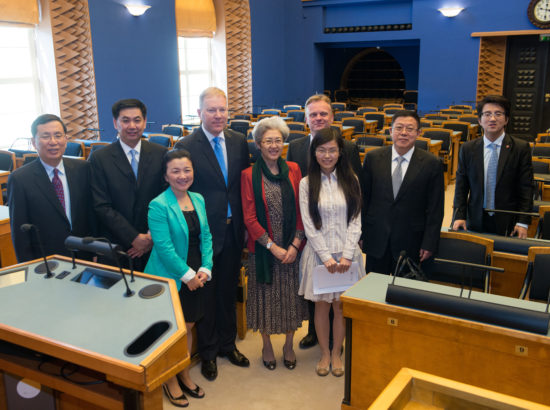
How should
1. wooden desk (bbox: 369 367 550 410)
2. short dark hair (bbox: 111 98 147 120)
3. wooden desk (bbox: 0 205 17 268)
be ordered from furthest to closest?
wooden desk (bbox: 0 205 17 268) → short dark hair (bbox: 111 98 147 120) → wooden desk (bbox: 369 367 550 410)

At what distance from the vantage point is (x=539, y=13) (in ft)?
43.4

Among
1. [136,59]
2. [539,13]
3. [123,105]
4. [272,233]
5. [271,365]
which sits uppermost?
[539,13]

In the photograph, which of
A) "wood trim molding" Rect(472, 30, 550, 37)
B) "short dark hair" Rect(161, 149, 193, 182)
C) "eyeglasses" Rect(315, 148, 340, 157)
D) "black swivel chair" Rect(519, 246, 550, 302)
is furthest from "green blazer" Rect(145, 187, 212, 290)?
"wood trim molding" Rect(472, 30, 550, 37)

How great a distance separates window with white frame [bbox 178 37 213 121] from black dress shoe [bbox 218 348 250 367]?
10118 millimetres

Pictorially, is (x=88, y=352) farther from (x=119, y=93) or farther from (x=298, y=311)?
(x=119, y=93)

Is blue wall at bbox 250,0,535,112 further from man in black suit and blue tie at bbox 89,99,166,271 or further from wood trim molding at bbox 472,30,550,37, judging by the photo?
man in black suit and blue tie at bbox 89,99,166,271

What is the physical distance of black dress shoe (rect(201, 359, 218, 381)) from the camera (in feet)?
11.1

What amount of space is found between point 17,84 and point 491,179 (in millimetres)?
8638

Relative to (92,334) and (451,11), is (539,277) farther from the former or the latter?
(451,11)

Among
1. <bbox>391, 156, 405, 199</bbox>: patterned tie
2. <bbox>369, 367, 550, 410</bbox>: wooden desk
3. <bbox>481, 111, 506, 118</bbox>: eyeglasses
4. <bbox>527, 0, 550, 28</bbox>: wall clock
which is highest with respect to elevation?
<bbox>527, 0, 550, 28</bbox>: wall clock

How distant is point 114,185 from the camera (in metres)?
3.16

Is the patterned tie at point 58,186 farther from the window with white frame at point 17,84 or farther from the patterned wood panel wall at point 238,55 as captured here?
the patterned wood panel wall at point 238,55

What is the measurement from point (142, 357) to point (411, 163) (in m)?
2.10

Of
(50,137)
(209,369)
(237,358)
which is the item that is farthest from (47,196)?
(237,358)
